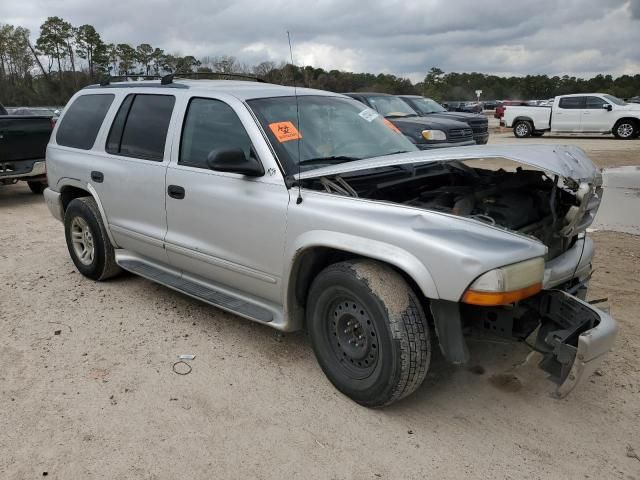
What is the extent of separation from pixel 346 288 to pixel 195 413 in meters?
1.12

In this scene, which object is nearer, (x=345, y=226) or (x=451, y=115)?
(x=345, y=226)

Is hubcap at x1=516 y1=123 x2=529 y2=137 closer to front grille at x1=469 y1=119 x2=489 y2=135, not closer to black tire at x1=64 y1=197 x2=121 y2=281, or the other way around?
front grille at x1=469 y1=119 x2=489 y2=135

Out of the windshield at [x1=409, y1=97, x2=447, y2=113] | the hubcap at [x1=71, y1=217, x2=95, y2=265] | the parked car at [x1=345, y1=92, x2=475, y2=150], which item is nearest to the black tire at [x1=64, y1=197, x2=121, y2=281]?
the hubcap at [x1=71, y1=217, x2=95, y2=265]

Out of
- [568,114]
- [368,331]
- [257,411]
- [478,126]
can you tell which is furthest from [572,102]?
[257,411]

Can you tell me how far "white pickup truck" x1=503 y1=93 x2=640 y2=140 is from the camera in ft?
68.5

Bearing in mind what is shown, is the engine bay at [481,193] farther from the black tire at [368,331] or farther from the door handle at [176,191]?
the door handle at [176,191]

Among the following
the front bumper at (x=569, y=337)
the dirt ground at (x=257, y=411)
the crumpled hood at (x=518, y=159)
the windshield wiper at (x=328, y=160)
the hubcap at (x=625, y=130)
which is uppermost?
the crumpled hood at (x=518, y=159)

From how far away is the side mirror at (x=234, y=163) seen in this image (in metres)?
3.28

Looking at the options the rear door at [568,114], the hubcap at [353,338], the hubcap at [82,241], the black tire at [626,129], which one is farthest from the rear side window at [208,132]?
the black tire at [626,129]

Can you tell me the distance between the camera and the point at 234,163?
3334 millimetres

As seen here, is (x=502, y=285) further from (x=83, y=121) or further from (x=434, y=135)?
(x=434, y=135)

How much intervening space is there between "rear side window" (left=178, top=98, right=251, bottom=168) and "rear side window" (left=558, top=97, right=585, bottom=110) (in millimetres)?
21101

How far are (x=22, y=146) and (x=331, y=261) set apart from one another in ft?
25.4

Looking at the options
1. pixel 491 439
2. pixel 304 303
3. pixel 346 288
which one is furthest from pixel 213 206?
pixel 491 439
